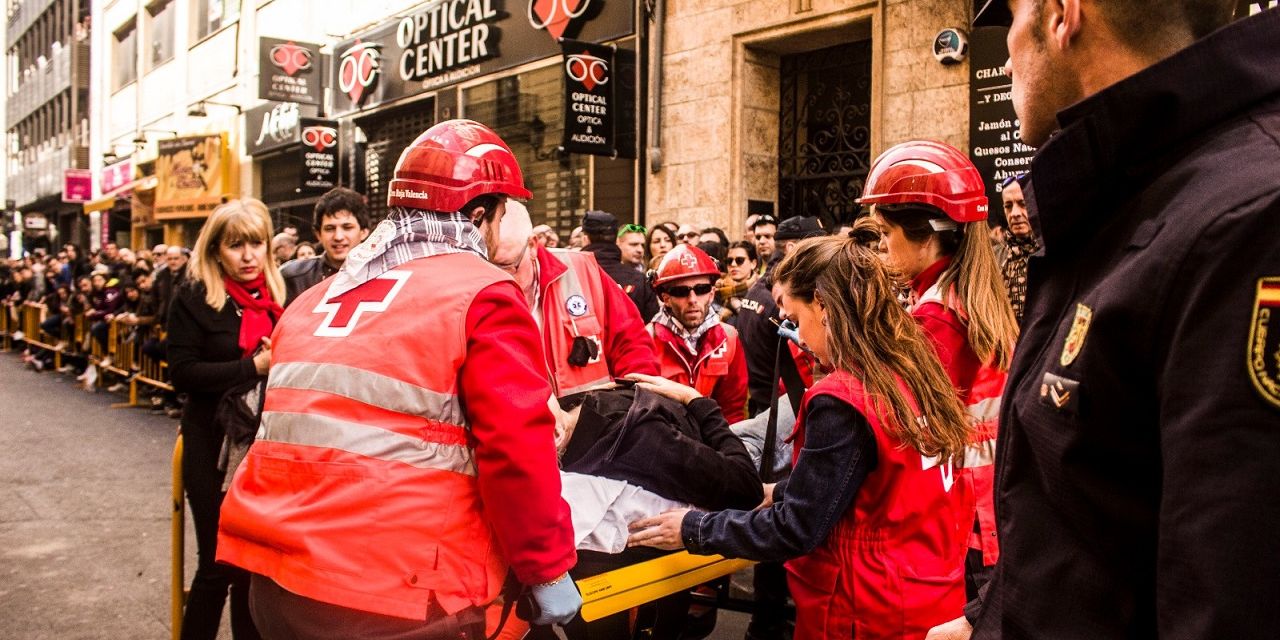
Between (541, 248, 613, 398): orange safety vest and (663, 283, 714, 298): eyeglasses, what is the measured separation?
1119 mm

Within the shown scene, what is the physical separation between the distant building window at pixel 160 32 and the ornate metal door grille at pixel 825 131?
23.9 meters

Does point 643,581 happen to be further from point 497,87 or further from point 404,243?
point 497,87

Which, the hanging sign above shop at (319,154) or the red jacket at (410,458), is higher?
the hanging sign above shop at (319,154)

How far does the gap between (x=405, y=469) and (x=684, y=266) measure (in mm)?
3343

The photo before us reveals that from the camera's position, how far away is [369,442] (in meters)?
2.27

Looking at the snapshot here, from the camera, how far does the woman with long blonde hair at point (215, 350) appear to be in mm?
4043

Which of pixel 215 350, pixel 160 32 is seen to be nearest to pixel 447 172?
pixel 215 350

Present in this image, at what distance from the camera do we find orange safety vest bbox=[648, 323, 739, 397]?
5.42 m

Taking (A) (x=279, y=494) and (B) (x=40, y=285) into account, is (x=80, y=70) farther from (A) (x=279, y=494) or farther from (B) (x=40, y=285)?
(A) (x=279, y=494)

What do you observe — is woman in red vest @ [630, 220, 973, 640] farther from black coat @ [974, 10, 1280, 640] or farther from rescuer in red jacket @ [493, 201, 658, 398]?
rescuer in red jacket @ [493, 201, 658, 398]

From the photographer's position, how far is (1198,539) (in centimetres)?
93

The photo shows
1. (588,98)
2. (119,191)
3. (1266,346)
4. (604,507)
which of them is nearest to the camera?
(1266,346)

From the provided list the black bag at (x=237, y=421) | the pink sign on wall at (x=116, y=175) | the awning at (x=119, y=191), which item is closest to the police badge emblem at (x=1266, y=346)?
the black bag at (x=237, y=421)

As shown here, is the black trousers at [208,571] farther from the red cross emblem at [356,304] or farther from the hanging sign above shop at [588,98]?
the hanging sign above shop at [588,98]
